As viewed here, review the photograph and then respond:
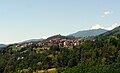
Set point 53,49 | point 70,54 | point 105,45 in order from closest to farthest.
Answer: point 105,45
point 70,54
point 53,49

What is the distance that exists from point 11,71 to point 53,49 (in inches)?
1742

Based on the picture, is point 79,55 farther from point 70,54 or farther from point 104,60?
point 104,60

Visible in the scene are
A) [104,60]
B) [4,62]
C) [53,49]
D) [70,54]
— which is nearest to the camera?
[104,60]

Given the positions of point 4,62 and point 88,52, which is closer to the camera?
point 88,52

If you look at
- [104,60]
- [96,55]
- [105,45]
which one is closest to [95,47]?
[105,45]

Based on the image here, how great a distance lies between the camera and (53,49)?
19025 cm

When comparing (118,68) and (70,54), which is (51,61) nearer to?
(70,54)

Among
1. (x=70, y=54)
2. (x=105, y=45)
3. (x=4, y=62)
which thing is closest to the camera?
(x=105, y=45)

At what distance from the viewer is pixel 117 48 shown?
137 metres

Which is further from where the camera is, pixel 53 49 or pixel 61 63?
pixel 53 49

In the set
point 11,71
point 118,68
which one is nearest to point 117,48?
point 118,68

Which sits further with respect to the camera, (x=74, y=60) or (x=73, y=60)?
(x=74, y=60)

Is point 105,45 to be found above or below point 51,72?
above

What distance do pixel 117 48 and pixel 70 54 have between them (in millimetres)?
29954
